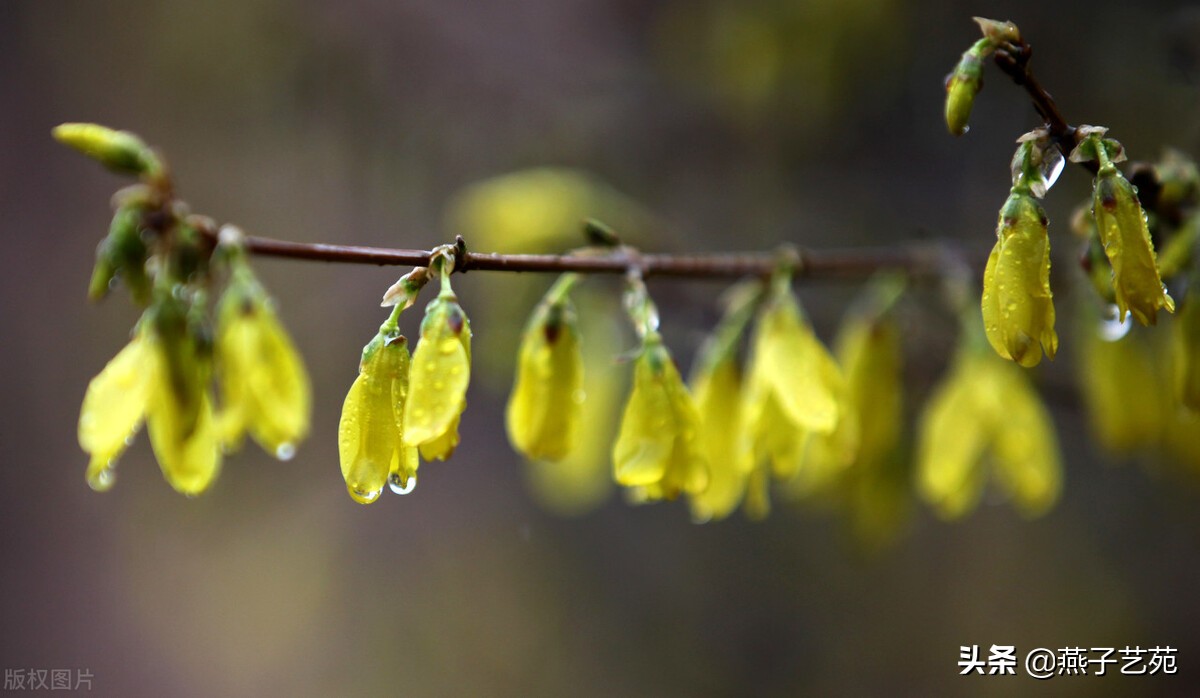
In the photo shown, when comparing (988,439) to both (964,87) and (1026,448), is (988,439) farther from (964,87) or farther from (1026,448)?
(964,87)

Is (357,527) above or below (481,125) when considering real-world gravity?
below

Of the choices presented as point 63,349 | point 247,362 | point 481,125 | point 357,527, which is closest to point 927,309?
point 481,125

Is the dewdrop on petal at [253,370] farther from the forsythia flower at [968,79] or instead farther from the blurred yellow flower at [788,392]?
the forsythia flower at [968,79]

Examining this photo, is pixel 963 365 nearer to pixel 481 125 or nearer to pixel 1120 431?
pixel 1120 431

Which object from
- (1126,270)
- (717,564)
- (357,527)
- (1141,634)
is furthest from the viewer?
(357,527)

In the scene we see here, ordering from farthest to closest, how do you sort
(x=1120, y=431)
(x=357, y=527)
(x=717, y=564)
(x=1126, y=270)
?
(x=357, y=527) → (x=717, y=564) → (x=1120, y=431) → (x=1126, y=270)

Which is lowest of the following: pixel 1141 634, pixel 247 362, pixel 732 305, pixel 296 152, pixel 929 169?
pixel 1141 634

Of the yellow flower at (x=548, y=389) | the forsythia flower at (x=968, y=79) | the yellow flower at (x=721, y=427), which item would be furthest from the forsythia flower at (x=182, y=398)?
the forsythia flower at (x=968, y=79)

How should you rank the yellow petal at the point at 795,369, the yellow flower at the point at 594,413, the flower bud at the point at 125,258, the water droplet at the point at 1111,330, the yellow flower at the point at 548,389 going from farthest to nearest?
the yellow flower at the point at 594,413 < the water droplet at the point at 1111,330 < the yellow petal at the point at 795,369 < the yellow flower at the point at 548,389 < the flower bud at the point at 125,258
